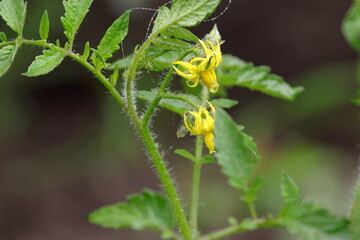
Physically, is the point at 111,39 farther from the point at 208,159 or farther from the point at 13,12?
the point at 208,159

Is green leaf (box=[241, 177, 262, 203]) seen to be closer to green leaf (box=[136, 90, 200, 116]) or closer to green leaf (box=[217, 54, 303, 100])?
green leaf (box=[136, 90, 200, 116])

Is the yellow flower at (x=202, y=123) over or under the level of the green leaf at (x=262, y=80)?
over

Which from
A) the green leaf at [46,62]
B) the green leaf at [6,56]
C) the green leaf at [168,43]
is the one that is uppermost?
the green leaf at [6,56]

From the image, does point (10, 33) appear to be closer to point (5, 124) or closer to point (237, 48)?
point (5, 124)

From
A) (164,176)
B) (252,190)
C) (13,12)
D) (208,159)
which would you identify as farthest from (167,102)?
(13,12)

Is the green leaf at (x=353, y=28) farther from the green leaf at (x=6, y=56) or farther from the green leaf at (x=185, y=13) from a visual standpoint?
the green leaf at (x=6, y=56)

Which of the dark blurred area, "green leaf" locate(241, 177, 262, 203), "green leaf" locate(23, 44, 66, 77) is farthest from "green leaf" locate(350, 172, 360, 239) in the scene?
the dark blurred area

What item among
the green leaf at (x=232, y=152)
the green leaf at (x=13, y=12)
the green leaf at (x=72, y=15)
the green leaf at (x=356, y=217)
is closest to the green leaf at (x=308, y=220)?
the green leaf at (x=356, y=217)
